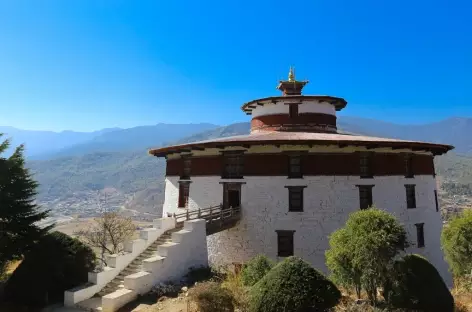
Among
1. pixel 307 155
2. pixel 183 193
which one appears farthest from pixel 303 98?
pixel 183 193

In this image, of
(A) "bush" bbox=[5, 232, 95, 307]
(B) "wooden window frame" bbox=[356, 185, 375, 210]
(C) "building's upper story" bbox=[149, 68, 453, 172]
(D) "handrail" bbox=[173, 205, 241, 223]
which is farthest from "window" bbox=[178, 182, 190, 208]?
(B) "wooden window frame" bbox=[356, 185, 375, 210]

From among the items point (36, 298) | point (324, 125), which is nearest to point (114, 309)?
point (36, 298)

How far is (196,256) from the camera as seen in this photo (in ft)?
60.7

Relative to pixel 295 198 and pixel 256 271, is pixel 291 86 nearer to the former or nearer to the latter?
pixel 295 198

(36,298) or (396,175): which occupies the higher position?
(396,175)

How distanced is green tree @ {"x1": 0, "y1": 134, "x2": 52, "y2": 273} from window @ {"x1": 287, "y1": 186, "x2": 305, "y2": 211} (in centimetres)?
1275

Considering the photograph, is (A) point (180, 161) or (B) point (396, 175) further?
(A) point (180, 161)

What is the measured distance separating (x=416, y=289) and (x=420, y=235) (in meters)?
11.9

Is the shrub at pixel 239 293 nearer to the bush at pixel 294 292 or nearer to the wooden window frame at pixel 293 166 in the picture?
the bush at pixel 294 292

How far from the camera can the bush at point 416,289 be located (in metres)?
11.9

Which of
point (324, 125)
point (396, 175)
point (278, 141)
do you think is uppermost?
point (324, 125)

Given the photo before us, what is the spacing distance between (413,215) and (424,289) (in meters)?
11.4

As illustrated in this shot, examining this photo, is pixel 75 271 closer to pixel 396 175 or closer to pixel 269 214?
pixel 269 214

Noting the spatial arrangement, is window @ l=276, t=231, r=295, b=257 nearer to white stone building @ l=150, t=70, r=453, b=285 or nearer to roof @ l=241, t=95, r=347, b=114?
white stone building @ l=150, t=70, r=453, b=285
